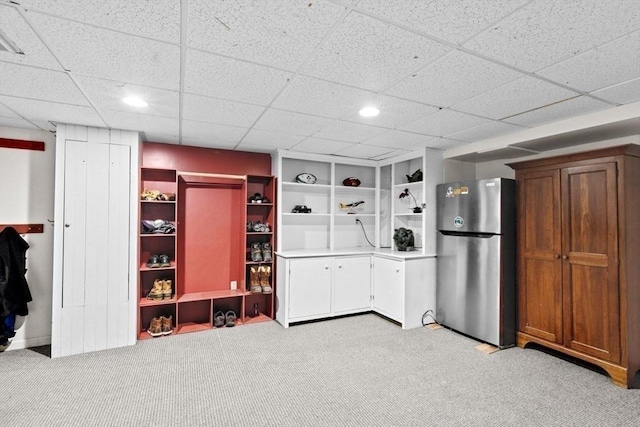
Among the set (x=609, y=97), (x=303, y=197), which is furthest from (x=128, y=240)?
(x=609, y=97)

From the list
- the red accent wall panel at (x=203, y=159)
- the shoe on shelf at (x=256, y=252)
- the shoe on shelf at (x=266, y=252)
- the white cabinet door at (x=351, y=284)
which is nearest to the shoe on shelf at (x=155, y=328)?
the shoe on shelf at (x=256, y=252)

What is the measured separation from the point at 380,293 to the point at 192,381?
271 cm

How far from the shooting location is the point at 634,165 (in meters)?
2.81

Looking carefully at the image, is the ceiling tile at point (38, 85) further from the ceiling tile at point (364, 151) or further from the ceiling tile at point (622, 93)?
the ceiling tile at point (622, 93)

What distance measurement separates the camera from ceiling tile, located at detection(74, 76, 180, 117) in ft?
7.37

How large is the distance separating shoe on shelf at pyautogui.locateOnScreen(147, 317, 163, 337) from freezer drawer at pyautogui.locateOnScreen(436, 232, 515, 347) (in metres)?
3.59

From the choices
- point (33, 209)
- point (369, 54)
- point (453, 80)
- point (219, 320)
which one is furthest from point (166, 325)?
point (453, 80)

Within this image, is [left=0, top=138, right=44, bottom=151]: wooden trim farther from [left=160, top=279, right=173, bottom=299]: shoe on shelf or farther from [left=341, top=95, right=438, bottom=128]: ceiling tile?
[left=341, top=95, right=438, bottom=128]: ceiling tile

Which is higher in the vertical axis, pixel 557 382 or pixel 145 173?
pixel 145 173

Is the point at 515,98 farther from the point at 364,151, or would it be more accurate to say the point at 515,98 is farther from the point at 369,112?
the point at 364,151

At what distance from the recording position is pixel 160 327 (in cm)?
378

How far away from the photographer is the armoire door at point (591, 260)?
9.04 ft

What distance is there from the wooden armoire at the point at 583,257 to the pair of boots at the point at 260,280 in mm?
3119

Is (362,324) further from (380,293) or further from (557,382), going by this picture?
(557,382)
